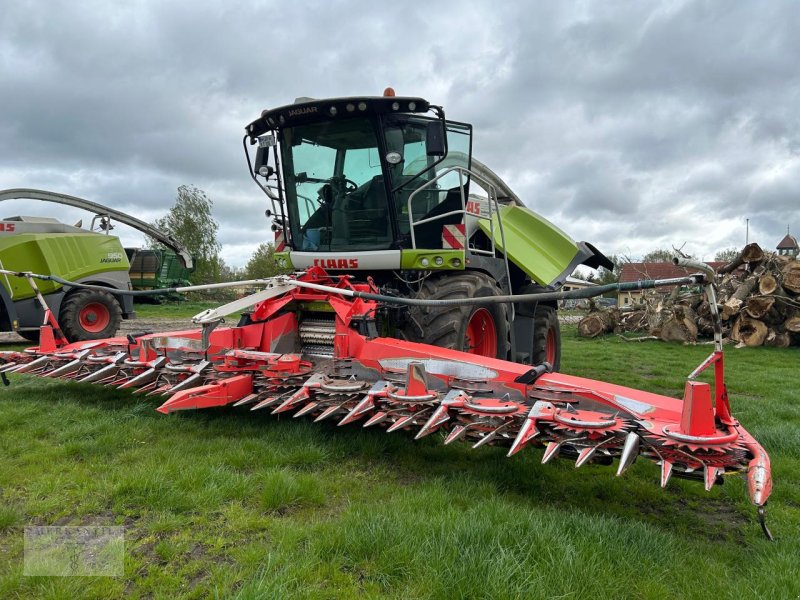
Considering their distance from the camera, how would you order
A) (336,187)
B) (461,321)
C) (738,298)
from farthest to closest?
(738,298) → (336,187) → (461,321)

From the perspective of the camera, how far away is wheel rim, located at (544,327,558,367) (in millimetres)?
7578

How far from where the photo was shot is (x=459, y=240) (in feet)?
16.9

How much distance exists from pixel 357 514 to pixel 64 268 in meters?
8.92

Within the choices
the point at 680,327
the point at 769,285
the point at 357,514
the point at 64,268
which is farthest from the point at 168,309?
the point at 357,514

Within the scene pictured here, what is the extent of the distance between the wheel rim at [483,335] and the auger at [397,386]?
101 cm

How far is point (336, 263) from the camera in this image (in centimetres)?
531

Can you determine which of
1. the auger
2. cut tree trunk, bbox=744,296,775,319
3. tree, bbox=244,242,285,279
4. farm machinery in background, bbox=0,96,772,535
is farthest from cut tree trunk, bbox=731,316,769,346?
tree, bbox=244,242,285,279

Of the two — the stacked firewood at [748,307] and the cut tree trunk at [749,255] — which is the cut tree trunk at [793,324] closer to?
the stacked firewood at [748,307]

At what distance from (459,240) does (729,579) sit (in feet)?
11.1

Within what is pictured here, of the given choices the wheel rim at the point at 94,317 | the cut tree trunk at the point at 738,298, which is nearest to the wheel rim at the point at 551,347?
the wheel rim at the point at 94,317

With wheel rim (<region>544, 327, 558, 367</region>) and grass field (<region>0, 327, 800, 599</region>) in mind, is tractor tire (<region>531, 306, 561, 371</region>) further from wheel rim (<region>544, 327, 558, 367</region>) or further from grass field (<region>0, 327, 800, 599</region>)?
grass field (<region>0, 327, 800, 599</region>)

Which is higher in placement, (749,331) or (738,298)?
(738,298)

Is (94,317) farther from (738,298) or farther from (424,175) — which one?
(738,298)

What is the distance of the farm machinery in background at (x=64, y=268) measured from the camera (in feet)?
30.1
